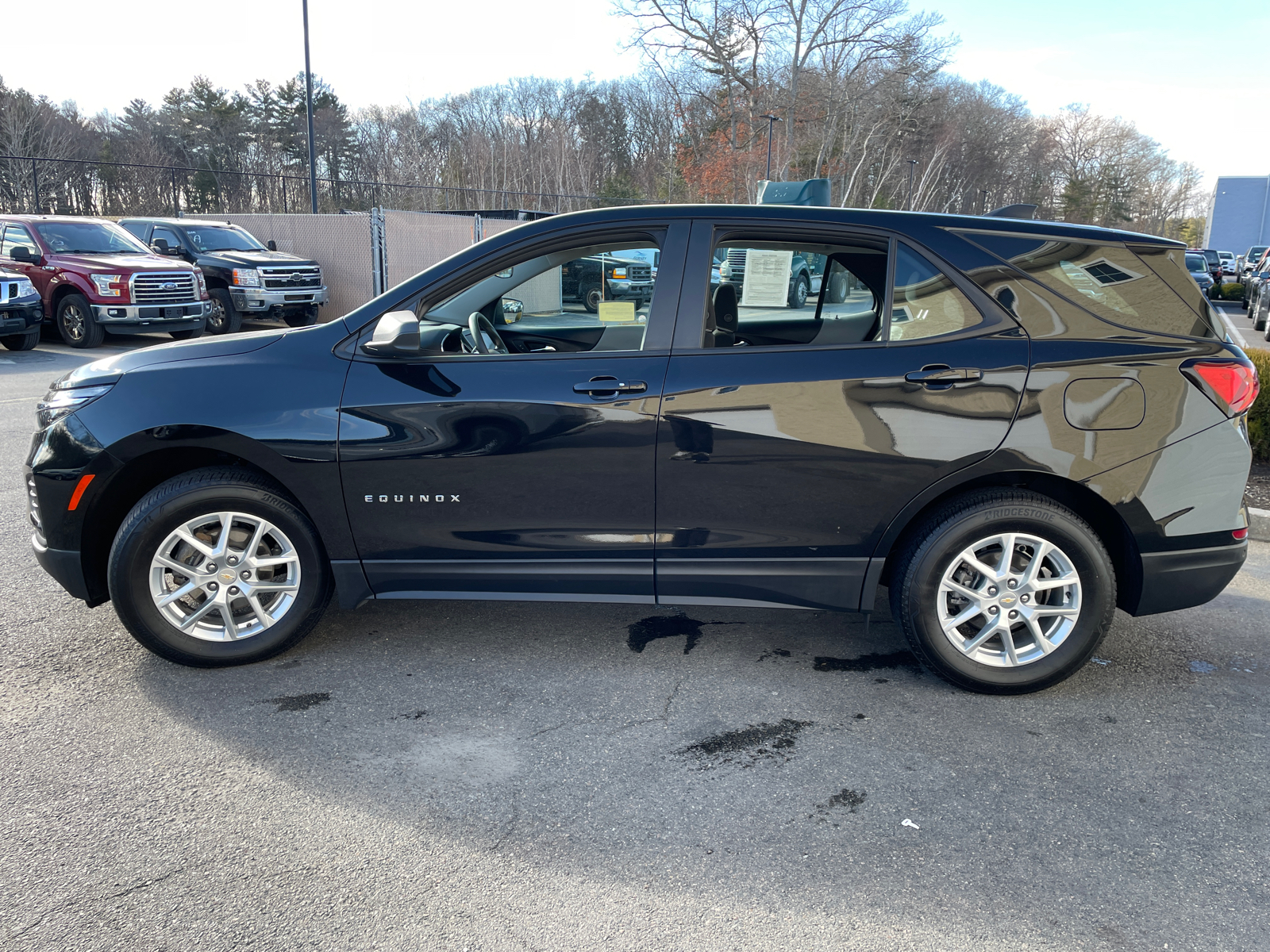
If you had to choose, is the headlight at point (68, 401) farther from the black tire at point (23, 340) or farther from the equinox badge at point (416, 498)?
the black tire at point (23, 340)

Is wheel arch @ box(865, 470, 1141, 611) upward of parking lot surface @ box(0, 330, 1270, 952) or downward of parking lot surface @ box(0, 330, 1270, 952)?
upward

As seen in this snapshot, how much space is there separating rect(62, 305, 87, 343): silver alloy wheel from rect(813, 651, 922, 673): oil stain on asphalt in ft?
47.0

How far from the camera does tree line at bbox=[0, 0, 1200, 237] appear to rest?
43.6 metres

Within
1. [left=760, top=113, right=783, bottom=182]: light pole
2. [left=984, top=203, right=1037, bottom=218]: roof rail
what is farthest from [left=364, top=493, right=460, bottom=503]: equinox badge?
[left=760, top=113, right=783, bottom=182]: light pole

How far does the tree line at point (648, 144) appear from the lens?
43594 mm

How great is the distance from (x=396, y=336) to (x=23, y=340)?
13738 millimetres

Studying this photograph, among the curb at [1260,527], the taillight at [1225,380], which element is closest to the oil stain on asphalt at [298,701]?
the taillight at [1225,380]

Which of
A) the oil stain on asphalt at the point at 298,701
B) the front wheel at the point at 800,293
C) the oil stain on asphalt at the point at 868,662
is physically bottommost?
the oil stain on asphalt at the point at 298,701

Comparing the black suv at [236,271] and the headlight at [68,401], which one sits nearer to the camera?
the headlight at [68,401]

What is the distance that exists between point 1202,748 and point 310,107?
24705 mm

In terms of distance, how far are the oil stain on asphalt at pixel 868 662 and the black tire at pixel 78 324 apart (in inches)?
557

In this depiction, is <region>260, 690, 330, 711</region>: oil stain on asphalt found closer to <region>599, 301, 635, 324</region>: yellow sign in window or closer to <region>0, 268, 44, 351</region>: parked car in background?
<region>599, 301, 635, 324</region>: yellow sign in window

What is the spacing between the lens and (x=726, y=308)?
12.0 ft

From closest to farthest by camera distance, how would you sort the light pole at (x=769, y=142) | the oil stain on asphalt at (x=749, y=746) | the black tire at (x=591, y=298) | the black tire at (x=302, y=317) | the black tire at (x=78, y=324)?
the oil stain on asphalt at (x=749, y=746) < the black tire at (x=591, y=298) < the black tire at (x=78, y=324) < the black tire at (x=302, y=317) < the light pole at (x=769, y=142)
